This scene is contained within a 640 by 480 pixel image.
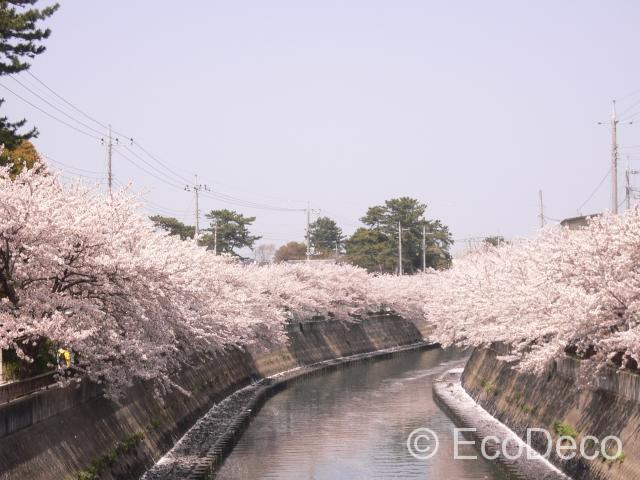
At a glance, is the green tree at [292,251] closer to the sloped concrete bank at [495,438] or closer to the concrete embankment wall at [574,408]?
the sloped concrete bank at [495,438]

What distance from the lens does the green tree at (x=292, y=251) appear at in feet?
579

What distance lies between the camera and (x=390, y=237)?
139000mm

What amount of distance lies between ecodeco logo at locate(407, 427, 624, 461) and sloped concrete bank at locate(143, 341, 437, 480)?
764 centimetres

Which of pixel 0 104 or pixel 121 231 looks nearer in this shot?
pixel 121 231

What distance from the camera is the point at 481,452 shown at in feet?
121

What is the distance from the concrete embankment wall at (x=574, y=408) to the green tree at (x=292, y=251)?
128 meters

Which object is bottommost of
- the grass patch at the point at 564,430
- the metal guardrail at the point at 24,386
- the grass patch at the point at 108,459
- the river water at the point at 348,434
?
the river water at the point at 348,434

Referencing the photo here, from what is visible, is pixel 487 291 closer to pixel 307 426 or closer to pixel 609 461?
pixel 307 426

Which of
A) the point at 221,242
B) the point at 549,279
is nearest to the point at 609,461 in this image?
the point at 549,279

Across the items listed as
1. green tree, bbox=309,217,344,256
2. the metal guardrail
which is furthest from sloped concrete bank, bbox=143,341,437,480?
green tree, bbox=309,217,344,256

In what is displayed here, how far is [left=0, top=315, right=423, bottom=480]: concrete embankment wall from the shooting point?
23.5 m

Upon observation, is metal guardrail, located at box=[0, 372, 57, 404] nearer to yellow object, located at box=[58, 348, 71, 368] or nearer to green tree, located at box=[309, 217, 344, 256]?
yellow object, located at box=[58, 348, 71, 368]

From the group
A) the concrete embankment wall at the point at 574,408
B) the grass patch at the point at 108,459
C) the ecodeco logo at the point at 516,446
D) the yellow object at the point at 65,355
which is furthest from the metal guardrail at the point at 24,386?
the ecodeco logo at the point at 516,446

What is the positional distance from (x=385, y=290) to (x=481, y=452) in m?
67.6
